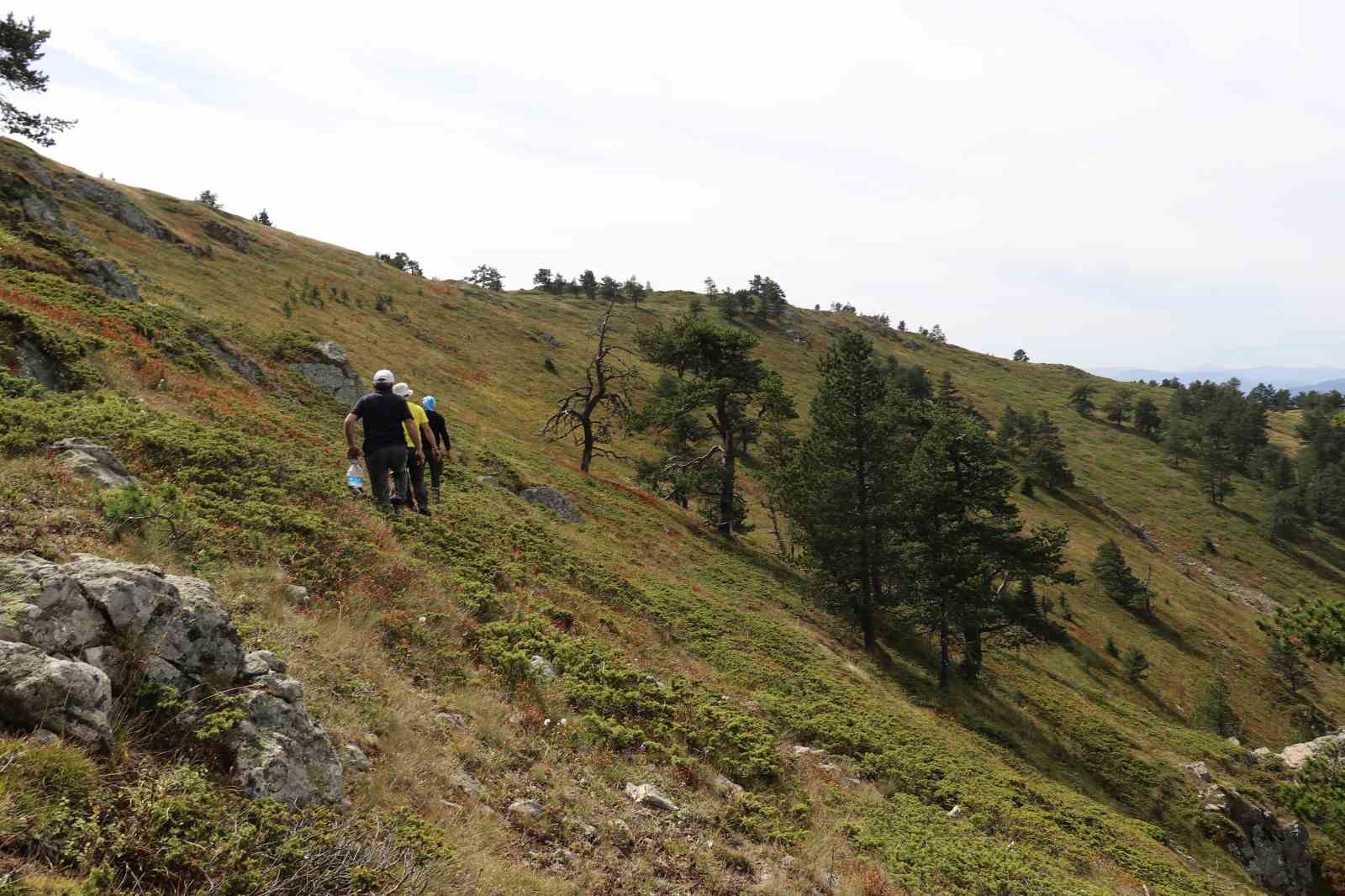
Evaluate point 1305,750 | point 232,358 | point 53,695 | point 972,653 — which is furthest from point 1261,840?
point 232,358

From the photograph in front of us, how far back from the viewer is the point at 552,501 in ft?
82.3

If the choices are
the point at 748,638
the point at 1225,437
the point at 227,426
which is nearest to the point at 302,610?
the point at 227,426

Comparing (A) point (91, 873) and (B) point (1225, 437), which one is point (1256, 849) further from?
(B) point (1225, 437)

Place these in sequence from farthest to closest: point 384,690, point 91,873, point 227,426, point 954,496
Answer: point 954,496 < point 227,426 < point 384,690 < point 91,873

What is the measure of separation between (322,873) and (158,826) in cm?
101

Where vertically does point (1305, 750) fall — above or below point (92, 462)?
below

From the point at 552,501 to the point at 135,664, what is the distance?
66.7 ft

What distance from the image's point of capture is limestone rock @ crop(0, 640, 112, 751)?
3.80m

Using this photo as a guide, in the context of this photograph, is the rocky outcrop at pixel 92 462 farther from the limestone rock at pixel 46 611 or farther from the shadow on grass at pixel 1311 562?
the shadow on grass at pixel 1311 562

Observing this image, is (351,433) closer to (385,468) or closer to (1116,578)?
(385,468)

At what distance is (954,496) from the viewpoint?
2669 cm

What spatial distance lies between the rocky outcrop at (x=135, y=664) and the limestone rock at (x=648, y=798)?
11.3ft

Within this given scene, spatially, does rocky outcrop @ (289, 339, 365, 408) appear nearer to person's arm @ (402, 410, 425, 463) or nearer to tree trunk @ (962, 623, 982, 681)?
person's arm @ (402, 410, 425, 463)

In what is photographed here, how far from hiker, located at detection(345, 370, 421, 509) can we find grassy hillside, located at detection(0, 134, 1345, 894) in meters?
0.98
